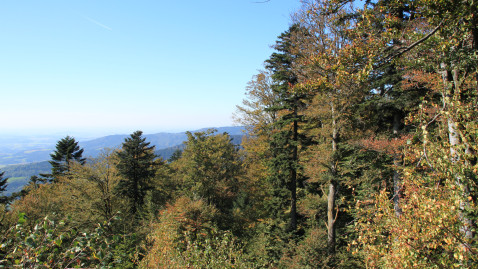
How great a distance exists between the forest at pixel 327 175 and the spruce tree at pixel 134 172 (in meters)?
0.14

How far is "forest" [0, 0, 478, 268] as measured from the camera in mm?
3270

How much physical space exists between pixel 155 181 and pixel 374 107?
80.9 ft

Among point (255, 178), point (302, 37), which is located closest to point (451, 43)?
point (302, 37)

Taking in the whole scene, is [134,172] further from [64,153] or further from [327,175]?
[64,153]

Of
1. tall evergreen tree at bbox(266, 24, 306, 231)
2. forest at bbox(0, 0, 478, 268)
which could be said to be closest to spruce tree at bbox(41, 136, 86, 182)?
forest at bbox(0, 0, 478, 268)

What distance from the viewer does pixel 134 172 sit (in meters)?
24.4

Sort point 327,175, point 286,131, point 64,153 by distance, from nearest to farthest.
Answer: point 327,175
point 286,131
point 64,153

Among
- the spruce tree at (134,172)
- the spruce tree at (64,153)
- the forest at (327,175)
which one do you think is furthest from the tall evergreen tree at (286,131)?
the spruce tree at (64,153)

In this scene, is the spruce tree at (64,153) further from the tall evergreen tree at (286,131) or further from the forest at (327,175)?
the tall evergreen tree at (286,131)

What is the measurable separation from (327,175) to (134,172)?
20038 millimetres

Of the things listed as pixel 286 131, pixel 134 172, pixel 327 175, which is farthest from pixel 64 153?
pixel 327 175

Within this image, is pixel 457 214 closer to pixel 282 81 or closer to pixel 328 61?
pixel 328 61

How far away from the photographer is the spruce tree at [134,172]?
23.7 metres

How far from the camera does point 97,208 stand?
747 inches
